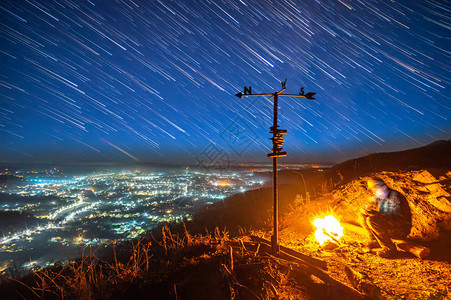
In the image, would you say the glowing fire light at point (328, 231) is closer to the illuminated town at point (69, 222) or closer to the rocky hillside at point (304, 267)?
the rocky hillside at point (304, 267)

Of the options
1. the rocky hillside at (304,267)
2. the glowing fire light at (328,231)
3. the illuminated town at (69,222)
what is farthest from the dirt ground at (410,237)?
the illuminated town at (69,222)

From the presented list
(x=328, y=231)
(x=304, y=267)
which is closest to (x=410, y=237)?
(x=328, y=231)

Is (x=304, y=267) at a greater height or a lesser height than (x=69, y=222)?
A: greater

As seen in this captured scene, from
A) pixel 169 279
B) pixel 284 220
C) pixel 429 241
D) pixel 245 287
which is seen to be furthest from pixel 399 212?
pixel 169 279

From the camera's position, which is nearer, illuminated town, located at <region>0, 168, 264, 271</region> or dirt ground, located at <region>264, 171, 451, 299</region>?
dirt ground, located at <region>264, 171, 451, 299</region>

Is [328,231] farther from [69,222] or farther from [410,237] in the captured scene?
[69,222]

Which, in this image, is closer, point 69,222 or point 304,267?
point 304,267

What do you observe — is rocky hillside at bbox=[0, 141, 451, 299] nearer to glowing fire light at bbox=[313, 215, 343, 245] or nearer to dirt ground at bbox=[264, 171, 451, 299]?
dirt ground at bbox=[264, 171, 451, 299]

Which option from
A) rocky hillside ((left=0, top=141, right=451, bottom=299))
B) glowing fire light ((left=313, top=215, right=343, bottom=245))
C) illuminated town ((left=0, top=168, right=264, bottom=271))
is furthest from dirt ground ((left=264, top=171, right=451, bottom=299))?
illuminated town ((left=0, top=168, right=264, bottom=271))

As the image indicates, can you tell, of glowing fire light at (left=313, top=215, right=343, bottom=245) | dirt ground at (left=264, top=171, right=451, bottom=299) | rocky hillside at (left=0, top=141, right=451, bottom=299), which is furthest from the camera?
glowing fire light at (left=313, top=215, right=343, bottom=245)

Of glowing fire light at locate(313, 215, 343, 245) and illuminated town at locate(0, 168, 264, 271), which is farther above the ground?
glowing fire light at locate(313, 215, 343, 245)
